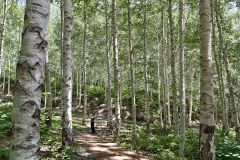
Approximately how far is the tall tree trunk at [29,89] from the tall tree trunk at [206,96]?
103 inches

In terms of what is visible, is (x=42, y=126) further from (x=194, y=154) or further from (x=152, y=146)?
(x=194, y=154)

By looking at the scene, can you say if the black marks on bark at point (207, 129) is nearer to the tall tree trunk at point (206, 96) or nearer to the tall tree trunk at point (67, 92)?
the tall tree trunk at point (206, 96)

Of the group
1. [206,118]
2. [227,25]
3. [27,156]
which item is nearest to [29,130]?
[27,156]

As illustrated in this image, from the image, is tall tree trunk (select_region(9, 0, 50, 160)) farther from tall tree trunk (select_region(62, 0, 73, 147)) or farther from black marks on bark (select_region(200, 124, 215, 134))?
tall tree trunk (select_region(62, 0, 73, 147))

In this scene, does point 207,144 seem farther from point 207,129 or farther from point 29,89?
point 29,89

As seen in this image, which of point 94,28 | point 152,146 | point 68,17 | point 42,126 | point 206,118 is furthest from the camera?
point 94,28

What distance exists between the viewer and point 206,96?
281 cm

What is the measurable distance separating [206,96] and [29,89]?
2749 millimetres

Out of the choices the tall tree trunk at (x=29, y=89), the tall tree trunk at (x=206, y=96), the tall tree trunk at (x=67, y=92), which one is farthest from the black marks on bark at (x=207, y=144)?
the tall tree trunk at (x=67, y=92)

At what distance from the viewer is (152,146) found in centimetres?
756

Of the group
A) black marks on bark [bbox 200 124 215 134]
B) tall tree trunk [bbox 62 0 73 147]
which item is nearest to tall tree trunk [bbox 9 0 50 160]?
black marks on bark [bbox 200 124 215 134]

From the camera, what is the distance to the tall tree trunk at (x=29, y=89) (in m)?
1.17

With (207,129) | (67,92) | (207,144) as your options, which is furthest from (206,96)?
(67,92)

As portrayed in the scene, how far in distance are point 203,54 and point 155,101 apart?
21.6 metres
